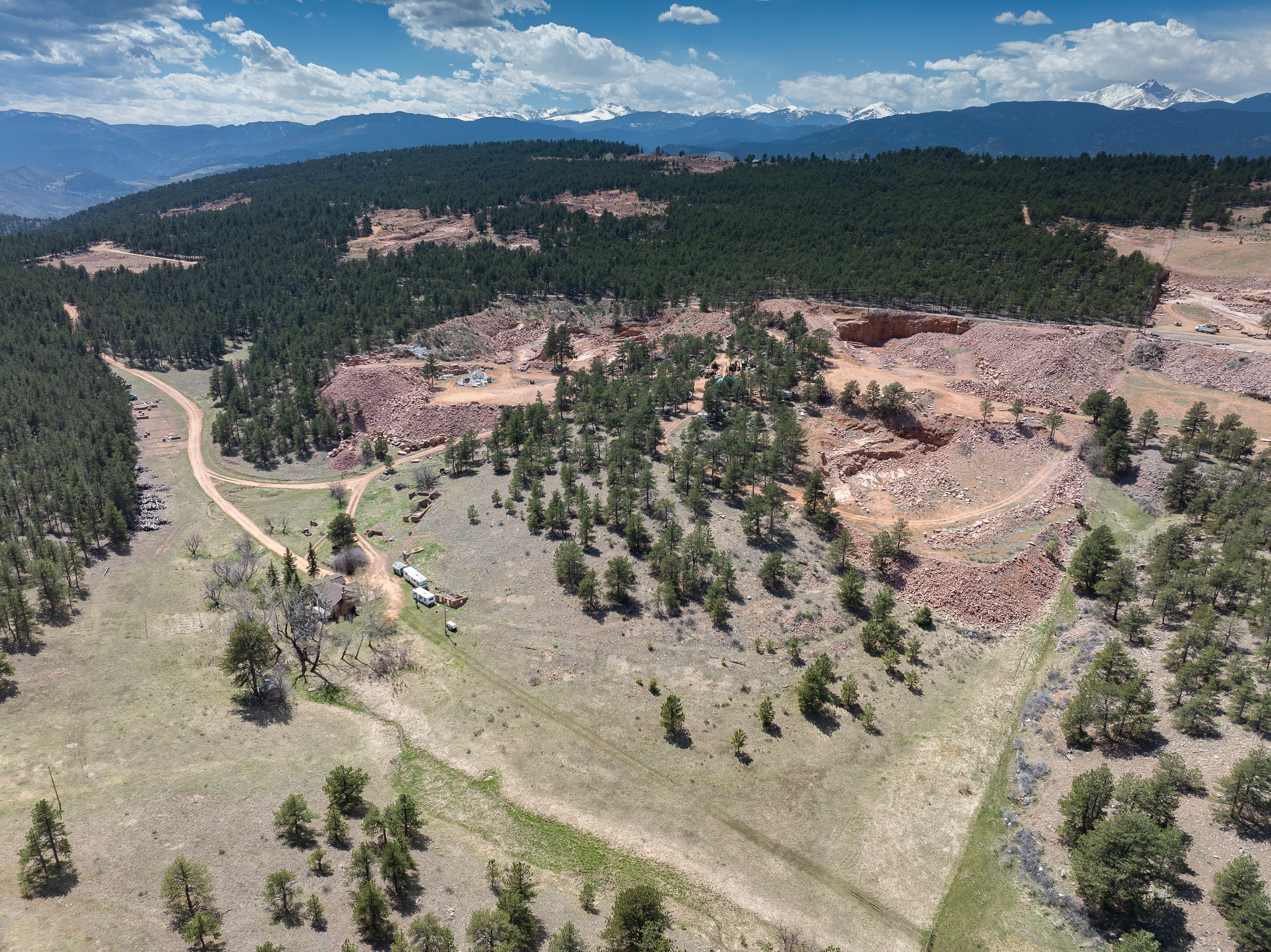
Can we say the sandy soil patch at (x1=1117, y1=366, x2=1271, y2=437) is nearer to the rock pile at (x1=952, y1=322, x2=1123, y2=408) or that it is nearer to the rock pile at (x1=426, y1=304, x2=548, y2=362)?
the rock pile at (x1=952, y1=322, x2=1123, y2=408)

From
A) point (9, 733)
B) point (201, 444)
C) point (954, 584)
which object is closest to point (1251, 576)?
point (954, 584)

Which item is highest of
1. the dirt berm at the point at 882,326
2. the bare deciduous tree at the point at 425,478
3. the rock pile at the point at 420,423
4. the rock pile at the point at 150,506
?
the dirt berm at the point at 882,326

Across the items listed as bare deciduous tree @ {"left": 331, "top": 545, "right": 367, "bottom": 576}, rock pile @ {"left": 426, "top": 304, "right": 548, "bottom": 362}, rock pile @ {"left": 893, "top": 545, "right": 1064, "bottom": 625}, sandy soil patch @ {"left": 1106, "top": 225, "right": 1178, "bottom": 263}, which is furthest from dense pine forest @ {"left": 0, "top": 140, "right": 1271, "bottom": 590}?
rock pile @ {"left": 893, "top": 545, "right": 1064, "bottom": 625}

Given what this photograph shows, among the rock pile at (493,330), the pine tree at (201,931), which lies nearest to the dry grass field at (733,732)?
the pine tree at (201,931)

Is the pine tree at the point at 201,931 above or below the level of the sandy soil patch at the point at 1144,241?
below

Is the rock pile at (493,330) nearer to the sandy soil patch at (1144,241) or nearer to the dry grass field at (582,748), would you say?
the dry grass field at (582,748)

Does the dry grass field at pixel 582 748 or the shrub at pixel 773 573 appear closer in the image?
the dry grass field at pixel 582 748

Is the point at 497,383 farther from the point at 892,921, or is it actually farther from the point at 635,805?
the point at 892,921

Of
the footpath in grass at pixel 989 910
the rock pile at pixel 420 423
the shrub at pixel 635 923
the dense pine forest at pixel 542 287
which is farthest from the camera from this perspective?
the dense pine forest at pixel 542 287
